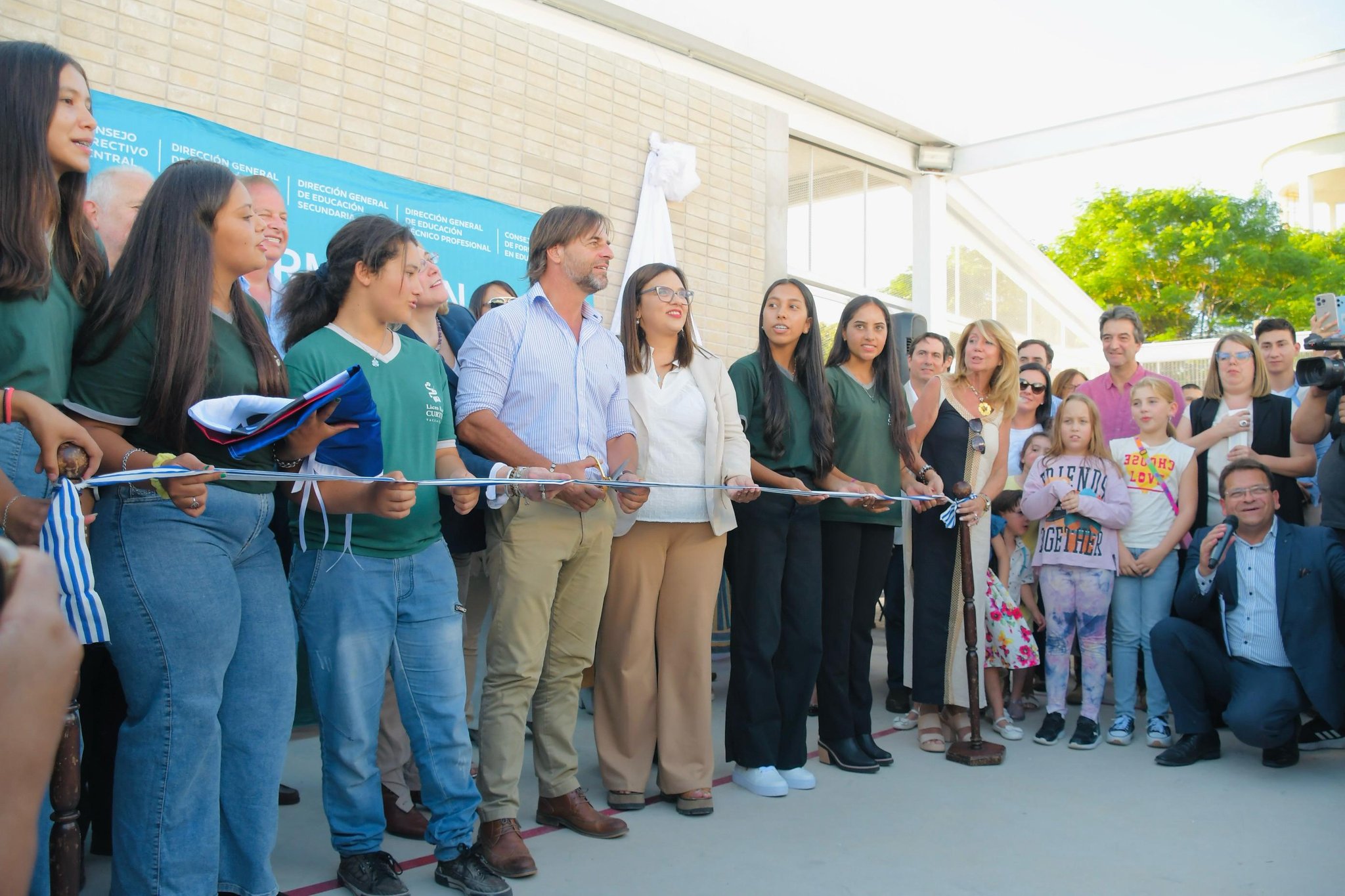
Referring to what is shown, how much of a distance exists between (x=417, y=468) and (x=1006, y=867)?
6.67ft

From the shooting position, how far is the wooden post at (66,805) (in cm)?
182

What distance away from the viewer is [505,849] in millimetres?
2771

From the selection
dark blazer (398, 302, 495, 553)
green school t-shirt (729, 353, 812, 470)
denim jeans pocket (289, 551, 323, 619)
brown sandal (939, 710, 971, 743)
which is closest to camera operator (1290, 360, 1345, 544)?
brown sandal (939, 710, 971, 743)

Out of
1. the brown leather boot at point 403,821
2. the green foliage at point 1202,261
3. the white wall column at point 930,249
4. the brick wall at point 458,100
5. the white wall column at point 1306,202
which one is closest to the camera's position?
the brown leather boot at point 403,821

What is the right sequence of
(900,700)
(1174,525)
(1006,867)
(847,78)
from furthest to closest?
1. (847,78)
2. (900,700)
3. (1174,525)
4. (1006,867)

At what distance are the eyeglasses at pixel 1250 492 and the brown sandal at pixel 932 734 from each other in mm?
1558

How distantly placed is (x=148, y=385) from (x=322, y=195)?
3.73 metres

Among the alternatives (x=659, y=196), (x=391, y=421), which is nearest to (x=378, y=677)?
(x=391, y=421)

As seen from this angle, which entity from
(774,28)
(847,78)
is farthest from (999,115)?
(774,28)

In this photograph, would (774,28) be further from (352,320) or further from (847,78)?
(352,320)

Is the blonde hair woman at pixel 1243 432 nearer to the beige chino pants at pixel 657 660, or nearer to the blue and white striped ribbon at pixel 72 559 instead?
the beige chino pants at pixel 657 660

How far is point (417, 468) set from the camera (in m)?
2.69

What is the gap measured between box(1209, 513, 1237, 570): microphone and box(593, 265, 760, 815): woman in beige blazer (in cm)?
216

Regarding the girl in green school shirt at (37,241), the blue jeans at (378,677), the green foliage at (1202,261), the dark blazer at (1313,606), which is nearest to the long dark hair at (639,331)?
the blue jeans at (378,677)
